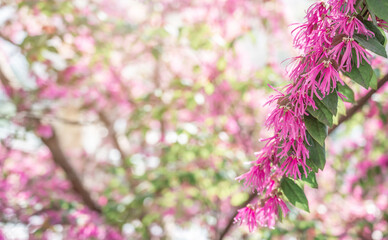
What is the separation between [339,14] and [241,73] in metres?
2.15

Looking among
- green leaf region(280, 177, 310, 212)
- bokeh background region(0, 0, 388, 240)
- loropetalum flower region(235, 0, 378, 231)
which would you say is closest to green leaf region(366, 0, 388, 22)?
loropetalum flower region(235, 0, 378, 231)

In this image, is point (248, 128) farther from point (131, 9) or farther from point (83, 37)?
point (131, 9)

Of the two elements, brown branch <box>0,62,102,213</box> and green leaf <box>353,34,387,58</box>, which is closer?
green leaf <box>353,34,387,58</box>

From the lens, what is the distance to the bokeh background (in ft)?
6.30

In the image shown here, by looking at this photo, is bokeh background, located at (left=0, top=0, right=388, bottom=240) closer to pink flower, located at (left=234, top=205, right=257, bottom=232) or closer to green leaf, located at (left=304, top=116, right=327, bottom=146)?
pink flower, located at (left=234, top=205, right=257, bottom=232)

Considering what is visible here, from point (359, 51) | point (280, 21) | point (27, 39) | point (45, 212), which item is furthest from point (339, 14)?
point (280, 21)

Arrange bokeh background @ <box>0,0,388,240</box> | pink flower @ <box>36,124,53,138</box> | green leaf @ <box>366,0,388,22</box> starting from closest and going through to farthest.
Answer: green leaf @ <box>366,0,388,22</box>
bokeh background @ <box>0,0,388,240</box>
pink flower @ <box>36,124,53,138</box>

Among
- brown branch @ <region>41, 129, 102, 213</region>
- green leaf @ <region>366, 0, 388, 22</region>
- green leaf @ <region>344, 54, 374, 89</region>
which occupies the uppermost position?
green leaf @ <region>366, 0, 388, 22</region>

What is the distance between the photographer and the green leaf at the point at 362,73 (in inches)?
24.7

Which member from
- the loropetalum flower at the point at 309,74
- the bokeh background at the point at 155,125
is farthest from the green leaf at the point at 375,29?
the bokeh background at the point at 155,125

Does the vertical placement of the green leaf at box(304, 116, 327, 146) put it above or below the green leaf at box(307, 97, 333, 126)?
below

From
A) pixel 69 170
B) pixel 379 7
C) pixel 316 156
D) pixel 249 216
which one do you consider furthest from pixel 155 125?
pixel 379 7

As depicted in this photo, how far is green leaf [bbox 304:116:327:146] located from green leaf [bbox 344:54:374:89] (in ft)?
0.30

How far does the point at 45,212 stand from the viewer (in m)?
2.07
